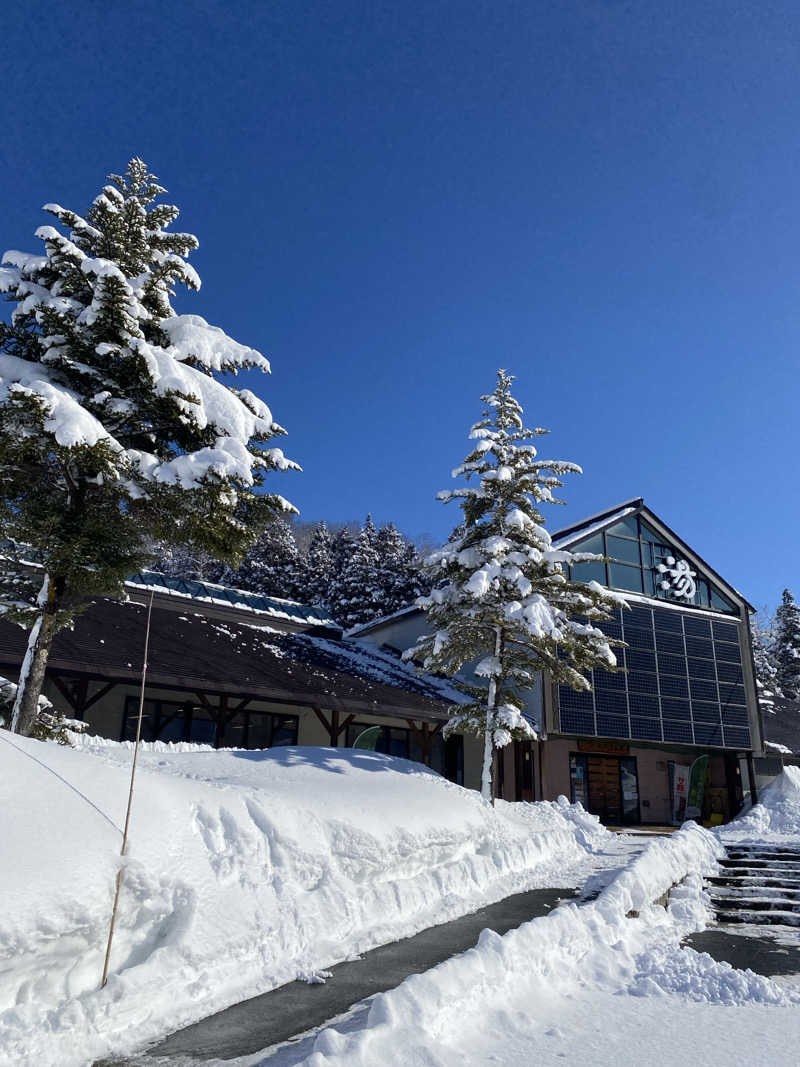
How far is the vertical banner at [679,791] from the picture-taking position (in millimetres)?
29078

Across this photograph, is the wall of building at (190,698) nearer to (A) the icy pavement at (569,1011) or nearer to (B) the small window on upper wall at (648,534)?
(B) the small window on upper wall at (648,534)

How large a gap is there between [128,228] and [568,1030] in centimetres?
1142

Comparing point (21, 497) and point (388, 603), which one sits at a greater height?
point (388, 603)

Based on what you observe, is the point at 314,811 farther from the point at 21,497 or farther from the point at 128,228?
the point at 128,228

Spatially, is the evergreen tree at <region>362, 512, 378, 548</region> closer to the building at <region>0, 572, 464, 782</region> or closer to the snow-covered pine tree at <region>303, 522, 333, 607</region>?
the snow-covered pine tree at <region>303, 522, 333, 607</region>

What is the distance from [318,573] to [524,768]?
1125 inches

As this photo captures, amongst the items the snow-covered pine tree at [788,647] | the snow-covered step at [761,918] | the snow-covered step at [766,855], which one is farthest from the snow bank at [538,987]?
the snow-covered pine tree at [788,647]

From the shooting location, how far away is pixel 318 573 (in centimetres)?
5153

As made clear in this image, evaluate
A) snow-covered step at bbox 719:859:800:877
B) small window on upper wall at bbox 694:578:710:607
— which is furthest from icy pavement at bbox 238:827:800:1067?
small window on upper wall at bbox 694:578:710:607

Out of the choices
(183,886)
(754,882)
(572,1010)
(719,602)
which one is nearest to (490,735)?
(754,882)

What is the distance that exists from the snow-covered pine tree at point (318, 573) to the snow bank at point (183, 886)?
39.0 meters

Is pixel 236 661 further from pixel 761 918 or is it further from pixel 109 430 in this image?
pixel 761 918

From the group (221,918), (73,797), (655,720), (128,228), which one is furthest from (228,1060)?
(655,720)

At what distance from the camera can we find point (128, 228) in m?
10.9
